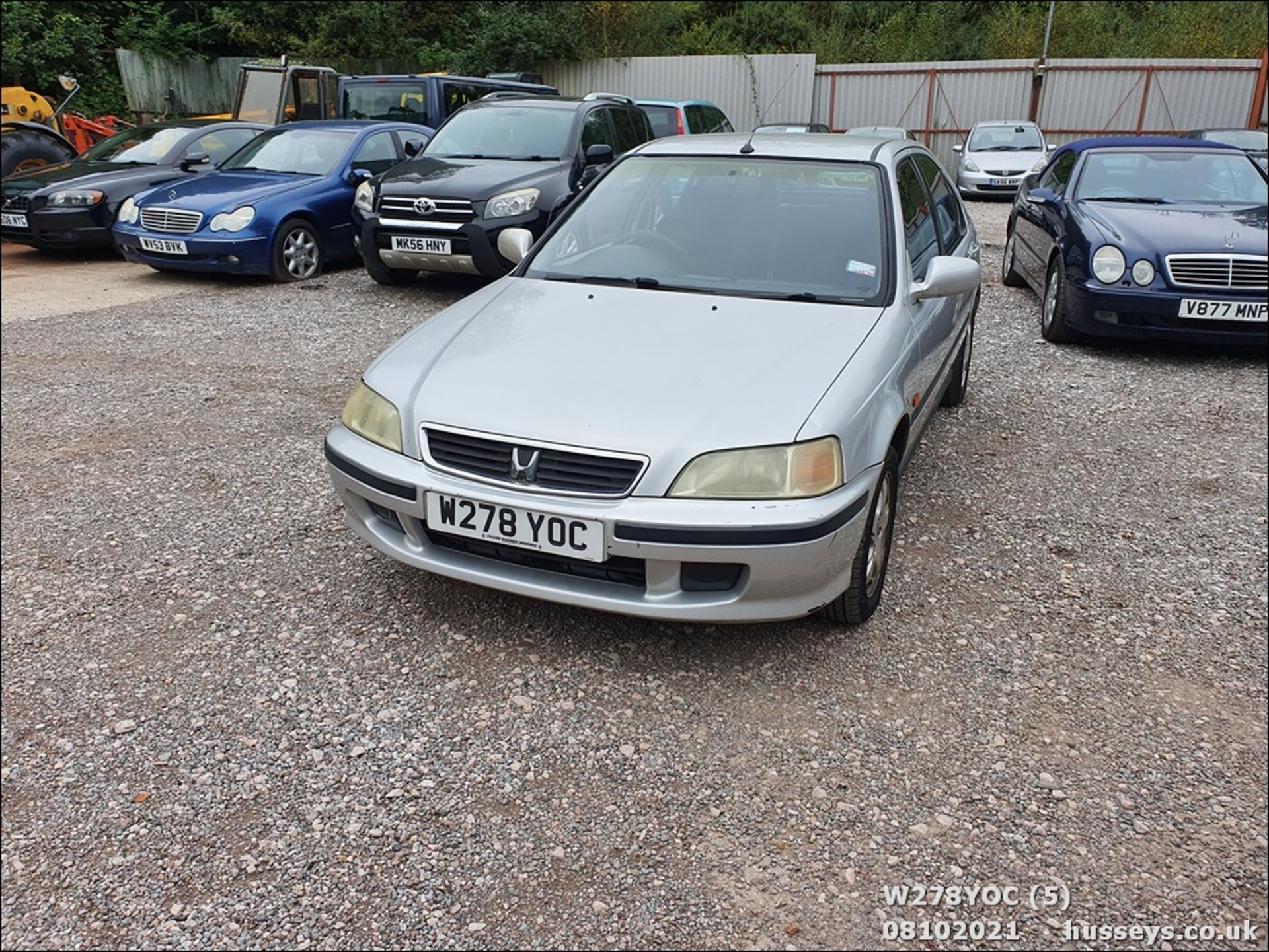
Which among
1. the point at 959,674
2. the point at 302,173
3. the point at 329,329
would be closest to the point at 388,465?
the point at 959,674

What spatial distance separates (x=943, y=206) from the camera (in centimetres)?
489

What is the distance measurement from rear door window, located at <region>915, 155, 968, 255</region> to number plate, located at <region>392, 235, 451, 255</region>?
3934 millimetres

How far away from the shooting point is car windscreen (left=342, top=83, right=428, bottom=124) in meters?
12.4

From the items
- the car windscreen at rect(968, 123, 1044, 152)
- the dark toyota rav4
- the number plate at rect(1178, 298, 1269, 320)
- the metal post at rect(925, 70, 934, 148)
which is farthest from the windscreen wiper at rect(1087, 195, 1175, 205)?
the metal post at rect(925, 70, 934, 148)

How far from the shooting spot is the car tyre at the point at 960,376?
16.8 feet

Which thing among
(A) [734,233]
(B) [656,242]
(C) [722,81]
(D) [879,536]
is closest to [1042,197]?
(A) [734,233]

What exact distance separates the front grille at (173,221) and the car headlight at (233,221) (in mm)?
156

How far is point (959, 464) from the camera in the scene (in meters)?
4.58

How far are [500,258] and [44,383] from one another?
324 centimetres

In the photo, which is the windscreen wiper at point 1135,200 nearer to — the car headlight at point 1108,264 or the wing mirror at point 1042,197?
the wing mirror at point 1042,197

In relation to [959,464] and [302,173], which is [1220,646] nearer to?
[959,464]

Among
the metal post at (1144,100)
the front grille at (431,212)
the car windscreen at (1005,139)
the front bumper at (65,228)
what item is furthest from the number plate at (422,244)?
the metal post at (1144,100)

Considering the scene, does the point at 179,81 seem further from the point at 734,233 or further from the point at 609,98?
the point at 734,233

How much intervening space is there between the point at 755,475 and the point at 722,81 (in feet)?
73.6
